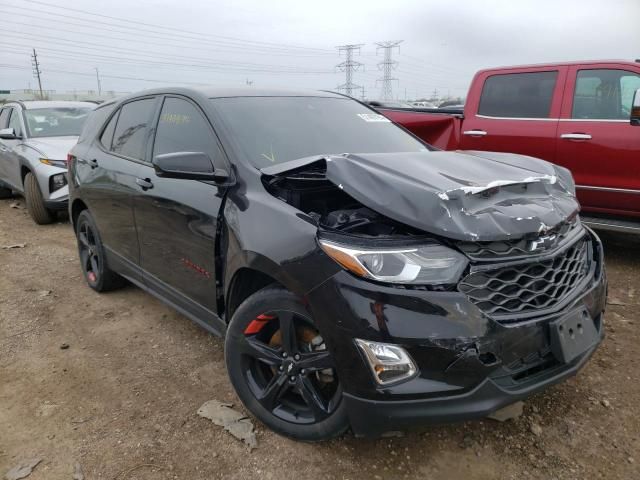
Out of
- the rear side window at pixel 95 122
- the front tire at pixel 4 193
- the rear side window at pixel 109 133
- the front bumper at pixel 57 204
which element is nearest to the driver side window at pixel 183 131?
the rear side window at pixel 109 133

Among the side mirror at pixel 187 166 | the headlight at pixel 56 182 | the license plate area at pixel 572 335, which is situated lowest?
the headlight at pixel 56 182

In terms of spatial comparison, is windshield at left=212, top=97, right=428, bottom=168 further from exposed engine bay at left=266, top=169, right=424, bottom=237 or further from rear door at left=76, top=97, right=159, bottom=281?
rear door at left=76, top=97, right=159, bottom=281

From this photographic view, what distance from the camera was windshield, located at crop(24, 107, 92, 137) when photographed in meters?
7.59

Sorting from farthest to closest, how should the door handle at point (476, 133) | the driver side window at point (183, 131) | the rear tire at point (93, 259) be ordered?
the door handle at point (476, 133) → the rear tire at point (93, 259) → the driver side window at point (183, 131)

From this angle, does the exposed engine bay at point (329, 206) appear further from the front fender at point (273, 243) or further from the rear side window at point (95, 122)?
the rear side window at point (95, 122)

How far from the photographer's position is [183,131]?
302cm

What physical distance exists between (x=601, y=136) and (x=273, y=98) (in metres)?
3.24

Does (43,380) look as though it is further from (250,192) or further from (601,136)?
(601,136)

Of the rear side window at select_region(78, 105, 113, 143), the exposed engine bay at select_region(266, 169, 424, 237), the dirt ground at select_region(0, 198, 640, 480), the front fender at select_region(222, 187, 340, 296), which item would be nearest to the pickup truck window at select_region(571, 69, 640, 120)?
the dirt ground at select_region(0, 198, 640, 480)

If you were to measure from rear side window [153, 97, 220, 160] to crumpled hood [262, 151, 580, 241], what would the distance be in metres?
0.57

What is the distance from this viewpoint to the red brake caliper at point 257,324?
7.41ft

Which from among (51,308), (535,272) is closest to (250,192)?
(535,272)

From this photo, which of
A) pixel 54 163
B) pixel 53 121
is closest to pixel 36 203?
pixel 54 163

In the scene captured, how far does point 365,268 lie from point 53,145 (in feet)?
21.7
